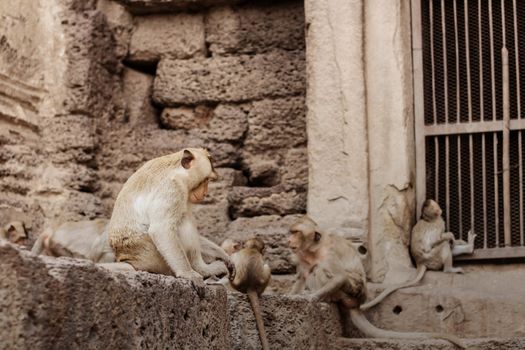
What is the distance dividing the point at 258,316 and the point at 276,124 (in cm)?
326

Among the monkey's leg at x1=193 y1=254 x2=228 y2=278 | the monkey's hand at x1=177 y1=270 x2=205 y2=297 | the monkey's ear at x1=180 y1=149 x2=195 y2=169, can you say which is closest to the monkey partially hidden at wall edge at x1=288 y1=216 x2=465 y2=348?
the monkey's leg at x1=193 y1=254 x2=228 y2=278

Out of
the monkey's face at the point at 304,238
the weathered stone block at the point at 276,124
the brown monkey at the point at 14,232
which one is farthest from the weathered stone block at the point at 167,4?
the monkey's face at the point at 304,238

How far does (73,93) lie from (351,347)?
330 centimetres

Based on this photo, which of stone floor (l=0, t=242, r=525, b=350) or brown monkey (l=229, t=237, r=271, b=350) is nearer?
stone floor (l=0, t=242, r=525, b=350)

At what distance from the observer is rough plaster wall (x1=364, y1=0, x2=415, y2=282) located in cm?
770

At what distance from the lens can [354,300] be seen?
7113mm

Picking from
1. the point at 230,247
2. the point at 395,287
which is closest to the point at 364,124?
the point at 395,287

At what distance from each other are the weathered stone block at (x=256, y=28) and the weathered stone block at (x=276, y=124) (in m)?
0.48

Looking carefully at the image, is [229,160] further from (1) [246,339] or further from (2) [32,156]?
(1) [246,339]

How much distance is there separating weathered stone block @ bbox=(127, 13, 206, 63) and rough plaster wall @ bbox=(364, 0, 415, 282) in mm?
1684

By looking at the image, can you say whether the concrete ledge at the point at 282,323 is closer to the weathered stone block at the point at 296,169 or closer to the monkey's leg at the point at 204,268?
the monkey's leg at the point at 204,268

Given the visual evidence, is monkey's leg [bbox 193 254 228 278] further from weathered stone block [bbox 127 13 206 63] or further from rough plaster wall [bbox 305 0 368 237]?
weathered stone block [bbox 127 13 206 63]

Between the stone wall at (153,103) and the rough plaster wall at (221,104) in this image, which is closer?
the stone wall at (153,103)

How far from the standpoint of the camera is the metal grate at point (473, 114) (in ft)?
25.5
